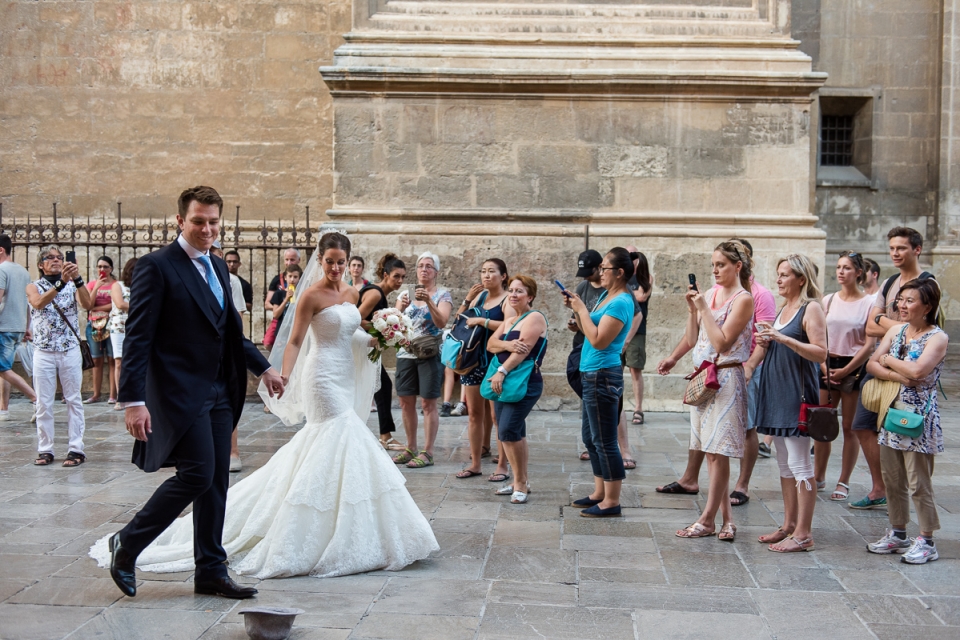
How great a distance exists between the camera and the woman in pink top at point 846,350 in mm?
6758

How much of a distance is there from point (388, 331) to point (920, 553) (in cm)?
374

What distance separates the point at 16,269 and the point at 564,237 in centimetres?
580

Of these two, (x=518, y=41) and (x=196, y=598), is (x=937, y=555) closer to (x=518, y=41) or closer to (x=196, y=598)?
(x=196, y=598)

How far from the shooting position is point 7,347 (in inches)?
370

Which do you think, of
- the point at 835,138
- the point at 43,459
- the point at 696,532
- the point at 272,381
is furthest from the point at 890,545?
the point at 835,138

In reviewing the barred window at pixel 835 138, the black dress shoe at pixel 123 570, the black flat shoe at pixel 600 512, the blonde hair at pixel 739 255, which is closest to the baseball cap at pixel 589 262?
the blonde hair at pixel 739 255

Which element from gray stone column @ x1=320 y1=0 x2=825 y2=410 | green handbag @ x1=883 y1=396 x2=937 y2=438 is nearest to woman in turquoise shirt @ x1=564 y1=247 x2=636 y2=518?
green handbag @ x1=883 y1=396 x2=937 y2=438

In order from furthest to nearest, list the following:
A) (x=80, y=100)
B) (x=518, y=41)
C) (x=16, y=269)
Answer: (x=80, y=100) → (x=518, y=41) → (x=16, y=269)

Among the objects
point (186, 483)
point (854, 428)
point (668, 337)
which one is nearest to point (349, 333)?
point (186, 483)

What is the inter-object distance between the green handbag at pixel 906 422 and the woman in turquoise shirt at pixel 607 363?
1.65 meters

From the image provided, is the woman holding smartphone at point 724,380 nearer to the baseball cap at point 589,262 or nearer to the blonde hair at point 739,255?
the blonde hair at point 739,255

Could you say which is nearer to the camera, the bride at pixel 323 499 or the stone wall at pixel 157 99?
the bride at pixel 323 499

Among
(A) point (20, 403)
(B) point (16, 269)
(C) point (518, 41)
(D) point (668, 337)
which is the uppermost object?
(C) point (518, 41)

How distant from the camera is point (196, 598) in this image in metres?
4.54
